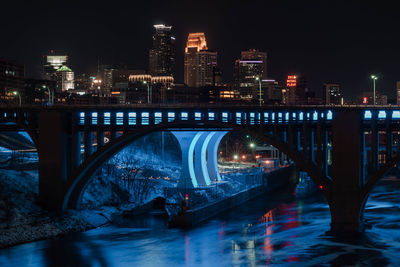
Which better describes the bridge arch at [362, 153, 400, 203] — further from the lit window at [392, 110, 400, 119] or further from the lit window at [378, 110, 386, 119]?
the lit window at [392, 110, 400, 119]

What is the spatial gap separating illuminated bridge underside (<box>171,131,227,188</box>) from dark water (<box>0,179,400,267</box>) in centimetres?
1708

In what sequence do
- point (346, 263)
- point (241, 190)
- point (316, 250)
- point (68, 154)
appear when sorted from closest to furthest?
point (346, 263) < point (316, 250) < point (68, 154) < point (241, 190)

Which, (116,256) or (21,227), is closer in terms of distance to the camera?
(116,256)

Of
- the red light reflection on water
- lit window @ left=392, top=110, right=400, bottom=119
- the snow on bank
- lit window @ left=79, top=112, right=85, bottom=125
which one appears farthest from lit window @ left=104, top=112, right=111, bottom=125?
lit window @ left=392, top=110, right=400, bottom=119

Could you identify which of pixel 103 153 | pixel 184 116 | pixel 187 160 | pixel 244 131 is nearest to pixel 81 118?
pixel 103 153

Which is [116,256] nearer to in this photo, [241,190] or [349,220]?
[349,220]

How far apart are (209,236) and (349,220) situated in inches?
507

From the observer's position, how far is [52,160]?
54250 millimetres

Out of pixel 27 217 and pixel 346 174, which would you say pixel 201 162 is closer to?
pixel 27 217

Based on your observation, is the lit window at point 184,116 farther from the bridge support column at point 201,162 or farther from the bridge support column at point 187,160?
the bridge support column at point 201,162

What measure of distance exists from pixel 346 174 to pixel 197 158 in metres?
37.8

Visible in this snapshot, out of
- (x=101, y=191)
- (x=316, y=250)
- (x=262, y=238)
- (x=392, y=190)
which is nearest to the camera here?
(x=316, y=250)

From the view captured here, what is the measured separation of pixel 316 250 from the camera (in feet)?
146

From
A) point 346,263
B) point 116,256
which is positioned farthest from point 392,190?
point 116,256
